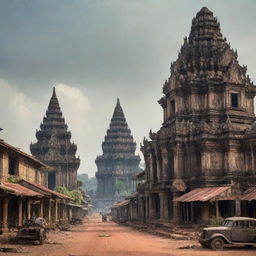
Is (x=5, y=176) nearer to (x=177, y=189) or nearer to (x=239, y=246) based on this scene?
(x=177, y=189)

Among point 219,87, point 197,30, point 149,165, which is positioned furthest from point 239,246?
point 197,30

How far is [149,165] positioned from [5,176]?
810 inches

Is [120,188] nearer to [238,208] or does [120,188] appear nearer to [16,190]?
[238,208]

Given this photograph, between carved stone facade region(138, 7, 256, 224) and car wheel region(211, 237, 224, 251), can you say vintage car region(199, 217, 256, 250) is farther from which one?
carved stone facade region(138, 7, 256, 224)

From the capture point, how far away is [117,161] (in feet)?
423

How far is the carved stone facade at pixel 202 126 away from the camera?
41.9 meters

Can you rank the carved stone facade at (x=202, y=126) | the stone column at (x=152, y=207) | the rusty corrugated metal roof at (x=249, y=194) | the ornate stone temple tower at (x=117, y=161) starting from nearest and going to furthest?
the rusty corrugated metal roof at (x=249, y=194) < the carved stone facade at (x=202, y=126) < the stone column at (x=152, y=207) < the ornate stone temple tower at (x=117, y=161)

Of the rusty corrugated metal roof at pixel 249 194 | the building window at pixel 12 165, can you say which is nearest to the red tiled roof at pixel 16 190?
the building window at pixel 12 165

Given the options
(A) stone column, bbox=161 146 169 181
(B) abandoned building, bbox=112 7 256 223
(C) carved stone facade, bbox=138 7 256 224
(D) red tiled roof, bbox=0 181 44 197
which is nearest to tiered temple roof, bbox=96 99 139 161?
(B) abandoned building, bbox=112 7 256 223

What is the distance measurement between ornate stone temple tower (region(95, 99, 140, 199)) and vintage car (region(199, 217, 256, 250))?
104427mm

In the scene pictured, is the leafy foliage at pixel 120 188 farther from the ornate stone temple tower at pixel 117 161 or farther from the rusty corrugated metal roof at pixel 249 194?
the rusty corrugated metal roof at pixel 249 194

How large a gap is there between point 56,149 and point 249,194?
55.7m

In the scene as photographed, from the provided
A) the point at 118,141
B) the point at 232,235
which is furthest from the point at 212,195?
the point at 118,141

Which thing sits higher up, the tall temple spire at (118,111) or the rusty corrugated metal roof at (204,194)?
the tall temple spire at (118,111)
